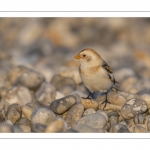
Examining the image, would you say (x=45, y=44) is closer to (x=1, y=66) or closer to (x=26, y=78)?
(x=1, y=66)

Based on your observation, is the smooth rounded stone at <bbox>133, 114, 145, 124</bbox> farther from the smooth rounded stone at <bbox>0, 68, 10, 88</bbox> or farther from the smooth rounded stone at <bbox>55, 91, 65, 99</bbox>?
the smooth rounded stone at <bbox>0, 68, 10, 88</bbox>

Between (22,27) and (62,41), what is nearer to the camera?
(62,41)

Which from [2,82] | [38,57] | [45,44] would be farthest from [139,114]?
[45,44]

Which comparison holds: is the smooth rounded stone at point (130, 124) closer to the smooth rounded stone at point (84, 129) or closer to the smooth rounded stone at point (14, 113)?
the smooth rounded stone at point (84, 129)

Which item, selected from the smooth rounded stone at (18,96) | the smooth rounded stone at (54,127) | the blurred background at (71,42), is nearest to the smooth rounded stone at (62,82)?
the smooth rounded stone at (18,96)

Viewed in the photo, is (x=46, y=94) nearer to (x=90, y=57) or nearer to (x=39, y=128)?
(x=90, y=57)

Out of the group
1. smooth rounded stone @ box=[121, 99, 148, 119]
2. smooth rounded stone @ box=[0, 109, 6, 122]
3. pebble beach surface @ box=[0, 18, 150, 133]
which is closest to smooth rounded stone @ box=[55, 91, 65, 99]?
pebble beach surface @ box=[0, 18, 150, 133]

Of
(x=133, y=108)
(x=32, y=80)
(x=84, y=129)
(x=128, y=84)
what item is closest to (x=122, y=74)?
(x=128, y=84)
